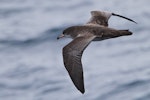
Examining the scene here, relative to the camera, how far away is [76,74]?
8984mm

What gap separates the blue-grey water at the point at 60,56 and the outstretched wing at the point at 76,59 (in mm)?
4513

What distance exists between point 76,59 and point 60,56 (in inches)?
248

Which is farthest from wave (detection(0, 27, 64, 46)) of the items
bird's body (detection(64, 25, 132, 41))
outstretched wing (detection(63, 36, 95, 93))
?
outstretched wing (detection(63, 36, 95, 93))

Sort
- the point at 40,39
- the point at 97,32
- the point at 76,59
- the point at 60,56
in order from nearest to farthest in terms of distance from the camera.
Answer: the point at 76,59, the point at 97,32, the point at 60,56, the point at 40,39

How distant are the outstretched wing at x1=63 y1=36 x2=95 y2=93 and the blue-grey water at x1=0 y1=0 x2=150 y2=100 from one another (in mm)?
4513

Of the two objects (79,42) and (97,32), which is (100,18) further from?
(79,42)

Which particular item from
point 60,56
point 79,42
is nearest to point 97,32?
point 79,42

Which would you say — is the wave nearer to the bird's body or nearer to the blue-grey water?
the blue-grey water

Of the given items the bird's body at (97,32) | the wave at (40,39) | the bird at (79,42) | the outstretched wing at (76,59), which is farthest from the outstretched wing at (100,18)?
the wave at (40,39)

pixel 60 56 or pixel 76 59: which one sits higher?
pixel 76 59

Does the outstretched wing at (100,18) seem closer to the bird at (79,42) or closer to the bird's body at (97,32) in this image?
the bird at (79,42)

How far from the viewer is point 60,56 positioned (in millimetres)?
15477

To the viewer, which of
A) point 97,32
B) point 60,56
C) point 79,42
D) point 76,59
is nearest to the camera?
point 76,59

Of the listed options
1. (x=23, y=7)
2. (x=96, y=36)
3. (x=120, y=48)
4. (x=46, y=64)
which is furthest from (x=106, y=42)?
(x=96, y=36)
